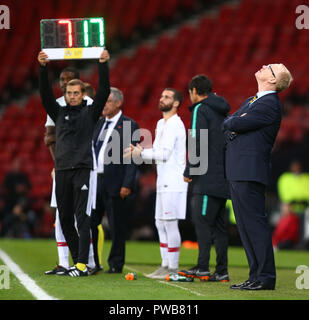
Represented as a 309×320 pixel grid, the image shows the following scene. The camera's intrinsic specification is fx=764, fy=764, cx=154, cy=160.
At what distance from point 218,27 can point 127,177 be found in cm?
1569

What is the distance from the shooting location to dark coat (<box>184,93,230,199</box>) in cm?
758

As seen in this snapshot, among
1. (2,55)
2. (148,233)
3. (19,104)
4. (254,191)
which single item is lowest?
(148,233)

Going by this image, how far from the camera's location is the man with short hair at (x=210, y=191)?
7.58m

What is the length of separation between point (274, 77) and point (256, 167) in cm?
79

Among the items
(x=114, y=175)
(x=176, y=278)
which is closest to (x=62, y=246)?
(x=114, y=175)

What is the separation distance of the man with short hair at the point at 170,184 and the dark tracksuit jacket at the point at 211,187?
10.0 inches

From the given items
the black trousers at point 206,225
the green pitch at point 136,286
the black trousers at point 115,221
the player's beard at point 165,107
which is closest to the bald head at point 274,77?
the black trousers at point 206,225

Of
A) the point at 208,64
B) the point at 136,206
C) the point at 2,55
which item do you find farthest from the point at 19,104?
the point at 136,206

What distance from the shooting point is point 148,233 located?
14.9 meters

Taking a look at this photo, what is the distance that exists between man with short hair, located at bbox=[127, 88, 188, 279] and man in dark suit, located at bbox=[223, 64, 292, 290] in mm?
1278

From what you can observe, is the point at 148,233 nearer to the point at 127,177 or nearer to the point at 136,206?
the point at 136,206

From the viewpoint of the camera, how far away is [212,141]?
7.65 m

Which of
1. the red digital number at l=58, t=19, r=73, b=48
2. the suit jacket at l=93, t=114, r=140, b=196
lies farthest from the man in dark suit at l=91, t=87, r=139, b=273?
the red digital number at l=58, t=19, r=73, b=48

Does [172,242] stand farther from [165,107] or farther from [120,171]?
[165,107]
